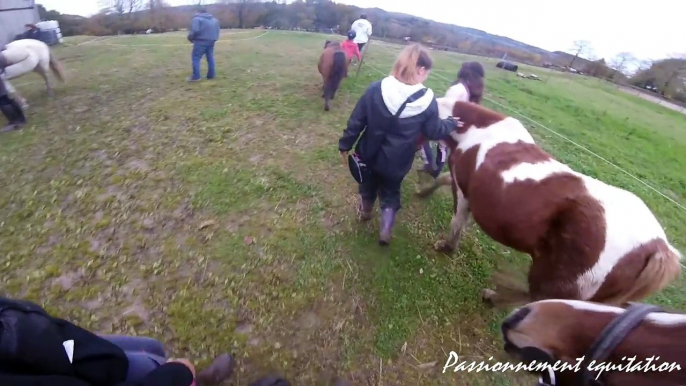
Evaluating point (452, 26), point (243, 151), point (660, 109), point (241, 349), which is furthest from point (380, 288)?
point (452, 26)

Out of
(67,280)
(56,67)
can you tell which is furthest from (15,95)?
(67,280)

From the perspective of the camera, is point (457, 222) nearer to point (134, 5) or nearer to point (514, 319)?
point (514, 319)

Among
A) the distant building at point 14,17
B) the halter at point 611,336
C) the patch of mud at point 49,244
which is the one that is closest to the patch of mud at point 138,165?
the patch of mud at point 49,244

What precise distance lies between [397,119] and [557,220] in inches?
46.5

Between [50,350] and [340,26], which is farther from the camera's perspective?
[340,26]

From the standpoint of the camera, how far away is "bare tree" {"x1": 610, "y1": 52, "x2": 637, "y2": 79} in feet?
61.8

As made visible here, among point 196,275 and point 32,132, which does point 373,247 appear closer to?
point 196,275

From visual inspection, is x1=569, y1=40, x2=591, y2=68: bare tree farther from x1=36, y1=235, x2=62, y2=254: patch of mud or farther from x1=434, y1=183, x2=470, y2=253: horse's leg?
x1=36, y1=235, x2=62, y2=254: patch of mud

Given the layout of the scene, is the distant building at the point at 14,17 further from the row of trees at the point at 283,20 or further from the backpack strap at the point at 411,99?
the backpack strap at the point at 411,99

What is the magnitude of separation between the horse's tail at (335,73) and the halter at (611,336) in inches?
198

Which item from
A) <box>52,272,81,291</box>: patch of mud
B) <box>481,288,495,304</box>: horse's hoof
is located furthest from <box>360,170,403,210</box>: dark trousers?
<box>52,272,81,291</box>: patch of mud

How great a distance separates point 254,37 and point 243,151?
422 inches

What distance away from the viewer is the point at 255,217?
11.8ft

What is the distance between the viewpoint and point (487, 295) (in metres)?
2.99
